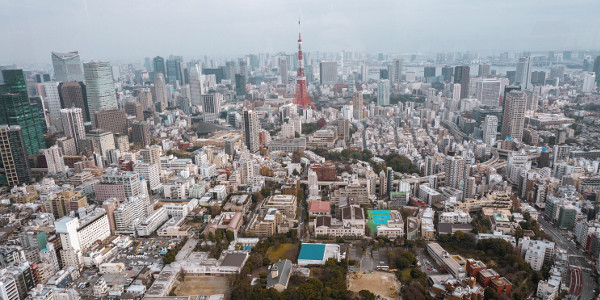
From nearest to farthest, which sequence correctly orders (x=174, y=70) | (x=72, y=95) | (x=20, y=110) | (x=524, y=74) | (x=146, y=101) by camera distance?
(x=20, y=110), (x=72, y=95), (x=146, y=101), (x=524, y=74), (x=174, y=70)

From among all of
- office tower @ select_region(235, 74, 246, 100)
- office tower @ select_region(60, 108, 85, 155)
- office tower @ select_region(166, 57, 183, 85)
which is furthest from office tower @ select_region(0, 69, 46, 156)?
office tower @ select_region(166, 57, 183, 85)

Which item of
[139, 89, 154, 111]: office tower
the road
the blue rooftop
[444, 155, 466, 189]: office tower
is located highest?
[139, 89, 154, 111]: office tower

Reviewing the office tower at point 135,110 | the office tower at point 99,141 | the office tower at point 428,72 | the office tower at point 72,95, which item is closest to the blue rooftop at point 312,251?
the office tower at point 99,141

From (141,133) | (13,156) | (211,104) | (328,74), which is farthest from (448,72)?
(13,156)

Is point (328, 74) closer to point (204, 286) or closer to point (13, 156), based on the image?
point (13, 156)

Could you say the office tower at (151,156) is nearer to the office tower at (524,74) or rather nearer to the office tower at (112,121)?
the office tower at (112,121)

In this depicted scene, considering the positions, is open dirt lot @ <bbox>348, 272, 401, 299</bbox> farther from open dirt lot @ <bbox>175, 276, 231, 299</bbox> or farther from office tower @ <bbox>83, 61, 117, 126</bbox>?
office tower @ <bbox>83, 61, 117, 126</bbox>
